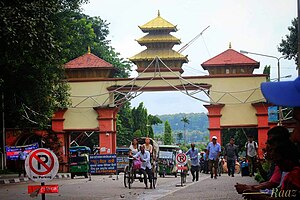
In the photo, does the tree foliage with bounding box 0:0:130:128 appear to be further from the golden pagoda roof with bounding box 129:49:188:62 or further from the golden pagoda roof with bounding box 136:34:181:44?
the golden pagoda roof with bounding box 136:34:181:44

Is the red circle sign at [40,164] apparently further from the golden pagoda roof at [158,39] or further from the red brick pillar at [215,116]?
the golden pagoda roof at [158,39]

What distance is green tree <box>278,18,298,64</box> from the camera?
43.2m

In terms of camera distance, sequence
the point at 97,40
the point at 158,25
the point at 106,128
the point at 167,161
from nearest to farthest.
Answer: the point at 167,161
the point at 106,128
the point at 158,25
the point at 97,40

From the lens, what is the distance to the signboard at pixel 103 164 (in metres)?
32.2

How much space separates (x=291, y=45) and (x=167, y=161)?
991 cm

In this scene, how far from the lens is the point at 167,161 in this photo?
1698 inches

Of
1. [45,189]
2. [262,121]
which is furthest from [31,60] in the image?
[262,121]

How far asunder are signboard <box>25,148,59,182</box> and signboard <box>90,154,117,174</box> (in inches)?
780

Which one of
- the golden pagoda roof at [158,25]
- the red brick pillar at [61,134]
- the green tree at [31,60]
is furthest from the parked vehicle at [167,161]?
the golden pagoda roof at [158,25]

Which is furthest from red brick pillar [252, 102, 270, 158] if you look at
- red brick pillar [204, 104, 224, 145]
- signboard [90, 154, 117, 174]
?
signboard [90, 154, 117, 174]

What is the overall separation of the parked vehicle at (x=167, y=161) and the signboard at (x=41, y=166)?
26858 mm

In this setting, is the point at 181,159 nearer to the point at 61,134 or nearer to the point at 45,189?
the point at 45,189

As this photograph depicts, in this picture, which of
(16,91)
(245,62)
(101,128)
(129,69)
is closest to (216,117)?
(245,62)

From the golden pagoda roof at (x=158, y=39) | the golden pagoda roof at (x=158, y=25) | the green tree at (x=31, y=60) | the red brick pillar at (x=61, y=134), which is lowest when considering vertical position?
the red brick pillar at (x=61, y=134)
